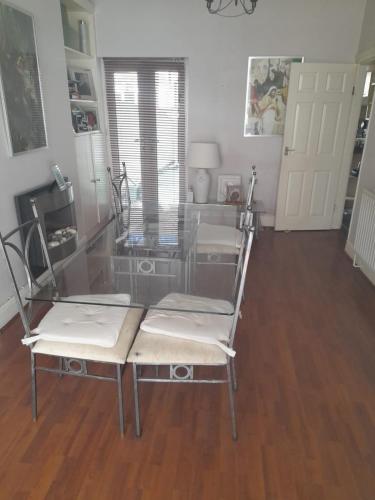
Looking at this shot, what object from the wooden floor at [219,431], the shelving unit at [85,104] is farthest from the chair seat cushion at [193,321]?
the shelving unit at [85,104]

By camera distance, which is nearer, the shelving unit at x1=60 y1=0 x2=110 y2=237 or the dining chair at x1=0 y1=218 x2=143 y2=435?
the dining chair at x1=0 y1=218 x2=143 y2=435

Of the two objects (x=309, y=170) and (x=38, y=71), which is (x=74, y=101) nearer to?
(x=38, y=71)

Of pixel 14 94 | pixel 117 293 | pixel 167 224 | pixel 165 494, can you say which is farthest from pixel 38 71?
pixel 165 494

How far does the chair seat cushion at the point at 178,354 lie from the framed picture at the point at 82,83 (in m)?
2.99

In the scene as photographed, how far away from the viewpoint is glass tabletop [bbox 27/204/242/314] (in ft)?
5.63

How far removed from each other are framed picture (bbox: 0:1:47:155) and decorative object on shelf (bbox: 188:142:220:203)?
1.69 meters

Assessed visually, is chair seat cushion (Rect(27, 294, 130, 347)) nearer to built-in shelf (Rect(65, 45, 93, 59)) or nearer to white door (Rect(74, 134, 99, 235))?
white door (Rect(74, 134, 99, 235))

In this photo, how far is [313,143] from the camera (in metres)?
4.05

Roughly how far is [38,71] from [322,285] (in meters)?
2.89

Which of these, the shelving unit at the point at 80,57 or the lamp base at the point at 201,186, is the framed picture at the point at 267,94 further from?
the shelving unit at the point at 80,57

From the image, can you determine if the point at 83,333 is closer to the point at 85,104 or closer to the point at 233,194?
the point at 233,194

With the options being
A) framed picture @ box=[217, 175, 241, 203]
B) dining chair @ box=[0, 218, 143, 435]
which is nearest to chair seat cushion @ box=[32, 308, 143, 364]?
dining chair @ box=[0, 218, 143, 435]

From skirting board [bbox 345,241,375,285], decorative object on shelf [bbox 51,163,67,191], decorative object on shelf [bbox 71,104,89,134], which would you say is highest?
decorative object on shelf [bbox 71,104,89,134]

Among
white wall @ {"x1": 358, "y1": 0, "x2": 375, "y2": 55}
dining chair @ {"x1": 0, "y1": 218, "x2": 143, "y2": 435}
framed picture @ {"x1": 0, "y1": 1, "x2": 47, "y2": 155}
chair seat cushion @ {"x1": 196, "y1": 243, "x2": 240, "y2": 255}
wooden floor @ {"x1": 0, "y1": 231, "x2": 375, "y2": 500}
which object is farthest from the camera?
white wall @ {"x1": 358, "y1": 0, "x2": 375, "y2": 55}
